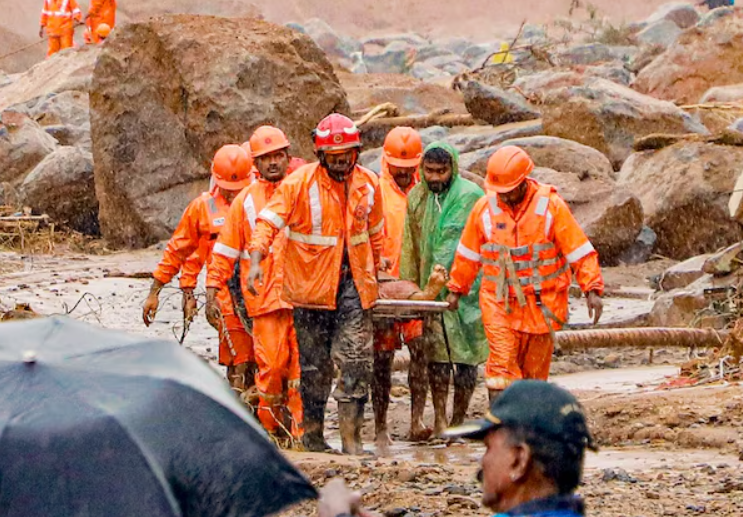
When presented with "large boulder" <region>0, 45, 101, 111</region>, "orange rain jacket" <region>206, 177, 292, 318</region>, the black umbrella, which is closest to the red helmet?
"orange rain jacket" <region>206, 177, 292, 318</region>

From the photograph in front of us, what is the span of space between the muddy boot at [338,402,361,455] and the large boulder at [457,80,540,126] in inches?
561

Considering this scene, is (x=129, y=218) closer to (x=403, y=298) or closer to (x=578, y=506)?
(x=403, y=298)

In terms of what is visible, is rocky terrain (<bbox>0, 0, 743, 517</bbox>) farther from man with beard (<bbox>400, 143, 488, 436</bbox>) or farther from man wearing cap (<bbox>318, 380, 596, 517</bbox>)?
man wearing cap (<bbox>318, 380, 596, 517</bbox>)

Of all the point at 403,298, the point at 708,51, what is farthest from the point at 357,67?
the point at 403,298

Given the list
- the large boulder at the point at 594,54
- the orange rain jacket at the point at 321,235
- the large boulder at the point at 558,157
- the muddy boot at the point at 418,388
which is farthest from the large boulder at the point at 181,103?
the large boulder at the point at 594,54

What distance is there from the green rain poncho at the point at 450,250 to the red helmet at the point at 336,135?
4.14ft

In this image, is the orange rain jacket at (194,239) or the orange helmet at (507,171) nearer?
the orange helmet at (507,171)

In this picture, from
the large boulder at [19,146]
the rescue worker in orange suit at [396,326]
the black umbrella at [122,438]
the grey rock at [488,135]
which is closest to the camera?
the black umbrella at [122,438]

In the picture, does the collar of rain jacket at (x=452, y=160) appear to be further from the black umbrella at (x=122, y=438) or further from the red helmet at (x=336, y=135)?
the black umbrella at (x=122, y=438)

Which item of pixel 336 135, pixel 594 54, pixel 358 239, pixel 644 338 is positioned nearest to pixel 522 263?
pixel 358 239

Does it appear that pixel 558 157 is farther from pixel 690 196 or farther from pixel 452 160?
pixel 452 160

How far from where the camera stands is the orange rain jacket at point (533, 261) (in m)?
9.13

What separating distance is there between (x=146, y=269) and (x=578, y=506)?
13.2 meters

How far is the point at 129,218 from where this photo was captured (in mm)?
18828
